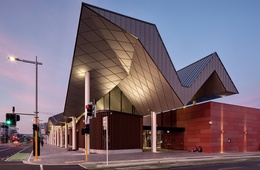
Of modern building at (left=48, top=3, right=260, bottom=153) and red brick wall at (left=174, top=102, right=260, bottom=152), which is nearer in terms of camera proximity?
modern building at (left=48, top=3, right=260, bottom=153)

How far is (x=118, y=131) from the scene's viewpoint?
1256 inches

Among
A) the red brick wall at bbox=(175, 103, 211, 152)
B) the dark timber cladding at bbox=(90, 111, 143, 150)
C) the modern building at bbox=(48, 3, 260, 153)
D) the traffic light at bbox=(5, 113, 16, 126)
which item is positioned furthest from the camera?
the red brick wall at bbox=(175, 103, 211, 152)

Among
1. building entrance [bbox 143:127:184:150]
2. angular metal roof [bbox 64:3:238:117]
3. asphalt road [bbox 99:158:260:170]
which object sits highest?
angular metal roof [bbox 64:3:238:117]

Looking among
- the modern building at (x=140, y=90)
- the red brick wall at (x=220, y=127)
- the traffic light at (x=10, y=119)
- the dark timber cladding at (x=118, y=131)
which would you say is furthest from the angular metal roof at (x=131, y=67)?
the traffic light at (x=10, y=119)

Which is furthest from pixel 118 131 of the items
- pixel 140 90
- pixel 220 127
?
pixel 220 127

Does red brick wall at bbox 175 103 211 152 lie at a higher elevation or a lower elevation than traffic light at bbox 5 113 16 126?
lower

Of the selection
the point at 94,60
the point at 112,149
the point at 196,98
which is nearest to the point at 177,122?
the point at 196,98

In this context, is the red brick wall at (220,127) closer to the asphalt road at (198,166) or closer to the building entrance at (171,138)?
the building entrance at (171,138)

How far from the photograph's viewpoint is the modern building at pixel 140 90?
2331 centimetres

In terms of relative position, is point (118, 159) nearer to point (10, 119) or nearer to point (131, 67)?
point (10, 119)

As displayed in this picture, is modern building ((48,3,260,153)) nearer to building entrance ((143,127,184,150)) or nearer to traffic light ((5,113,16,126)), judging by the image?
building entrance ((143,127,184,150))

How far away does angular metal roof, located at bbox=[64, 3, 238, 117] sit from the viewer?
72.6 ft

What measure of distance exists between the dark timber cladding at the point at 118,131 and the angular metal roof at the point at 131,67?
3.72m

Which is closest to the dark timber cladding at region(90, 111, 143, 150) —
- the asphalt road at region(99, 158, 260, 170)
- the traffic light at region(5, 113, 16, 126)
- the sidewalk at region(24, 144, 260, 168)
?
the sidewalk at region(24, 144, 260, 168)
